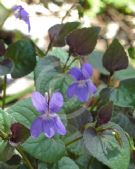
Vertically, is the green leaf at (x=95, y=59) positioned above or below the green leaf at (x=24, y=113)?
below

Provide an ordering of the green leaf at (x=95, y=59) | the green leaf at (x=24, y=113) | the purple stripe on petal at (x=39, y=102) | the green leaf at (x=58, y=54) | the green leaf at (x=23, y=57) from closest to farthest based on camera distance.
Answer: the purple stripe on petal at (x=39, y=102)
the green leaf at (x=24, y=113)
the green leaf at (x=23, y=57)
the green leaf at (x=58, y=54)
the green leaf at (x=95, y=59)

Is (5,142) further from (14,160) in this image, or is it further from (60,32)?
(60,32)

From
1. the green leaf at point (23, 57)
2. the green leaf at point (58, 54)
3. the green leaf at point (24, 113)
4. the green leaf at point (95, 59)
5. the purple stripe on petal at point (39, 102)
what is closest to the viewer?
the purple stripe on petal at point (39, 102)

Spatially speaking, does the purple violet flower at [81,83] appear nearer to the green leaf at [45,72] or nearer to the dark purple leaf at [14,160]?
the green leaf at [45,72]

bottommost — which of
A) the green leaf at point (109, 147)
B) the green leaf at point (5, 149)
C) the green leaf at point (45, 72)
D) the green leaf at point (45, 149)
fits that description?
the green leaf at point (109, 147)

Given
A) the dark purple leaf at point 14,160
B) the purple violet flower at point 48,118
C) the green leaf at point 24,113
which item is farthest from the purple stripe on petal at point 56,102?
the dark purple leaf at point 14,160

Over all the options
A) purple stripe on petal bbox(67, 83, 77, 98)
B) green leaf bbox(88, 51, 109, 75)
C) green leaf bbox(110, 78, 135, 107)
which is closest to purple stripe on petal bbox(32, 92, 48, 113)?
purple stripe on petal bbox(67, 83, 77, 98)

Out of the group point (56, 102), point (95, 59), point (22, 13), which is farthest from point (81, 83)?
point (95, 59)

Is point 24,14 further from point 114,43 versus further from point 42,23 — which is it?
point 42,23
